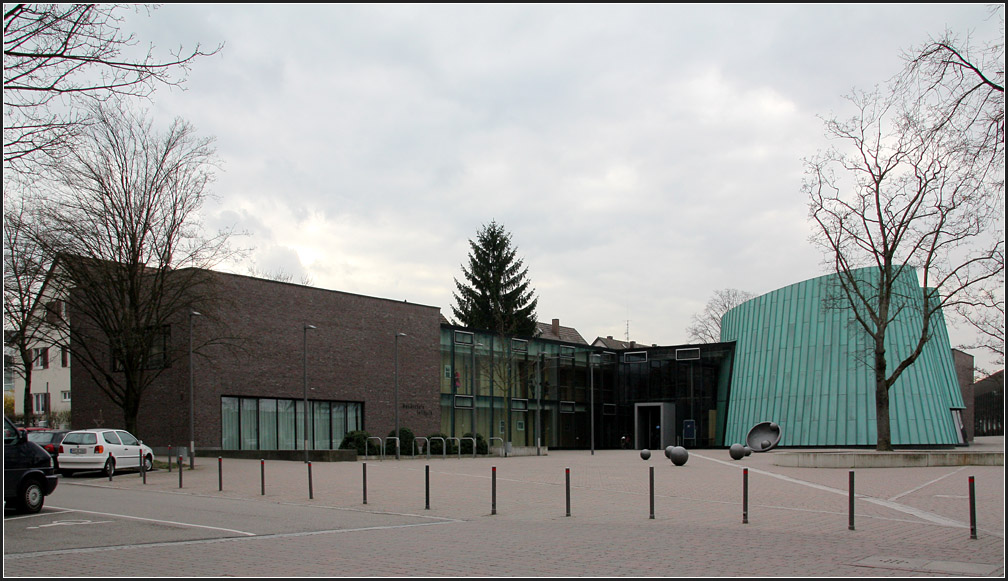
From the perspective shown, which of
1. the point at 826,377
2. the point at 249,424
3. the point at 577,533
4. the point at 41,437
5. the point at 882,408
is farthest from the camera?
the point at 826,377

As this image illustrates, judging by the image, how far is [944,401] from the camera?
51906 millimetres

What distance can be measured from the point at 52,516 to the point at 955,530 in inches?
554

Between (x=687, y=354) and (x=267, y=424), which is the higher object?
(x=687, y=354)

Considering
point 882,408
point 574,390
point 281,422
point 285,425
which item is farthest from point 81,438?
Answer: point 574,390

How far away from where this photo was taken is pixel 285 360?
4312cm

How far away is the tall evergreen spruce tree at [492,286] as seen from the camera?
70.5 metres

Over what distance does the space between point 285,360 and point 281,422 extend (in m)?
2.99

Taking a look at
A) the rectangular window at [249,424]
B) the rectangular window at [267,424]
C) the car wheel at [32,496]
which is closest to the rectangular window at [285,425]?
the rectangular window at [267,424]

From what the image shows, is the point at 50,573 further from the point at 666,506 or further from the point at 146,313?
the point at 146,313

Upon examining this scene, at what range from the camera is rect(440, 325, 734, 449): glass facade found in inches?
2143

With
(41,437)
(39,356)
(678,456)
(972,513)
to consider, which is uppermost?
(39,356)

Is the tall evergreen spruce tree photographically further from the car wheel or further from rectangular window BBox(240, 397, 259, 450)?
the car wheel

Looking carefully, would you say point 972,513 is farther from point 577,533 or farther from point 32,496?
point 32,496

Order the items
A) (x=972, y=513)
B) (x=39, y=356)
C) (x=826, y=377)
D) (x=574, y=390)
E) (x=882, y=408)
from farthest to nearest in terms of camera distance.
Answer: (x=574, y=390) → (x=826, y=377) → (x=39, y=356) → (x=882, y=408) → (x=972, y=513)
